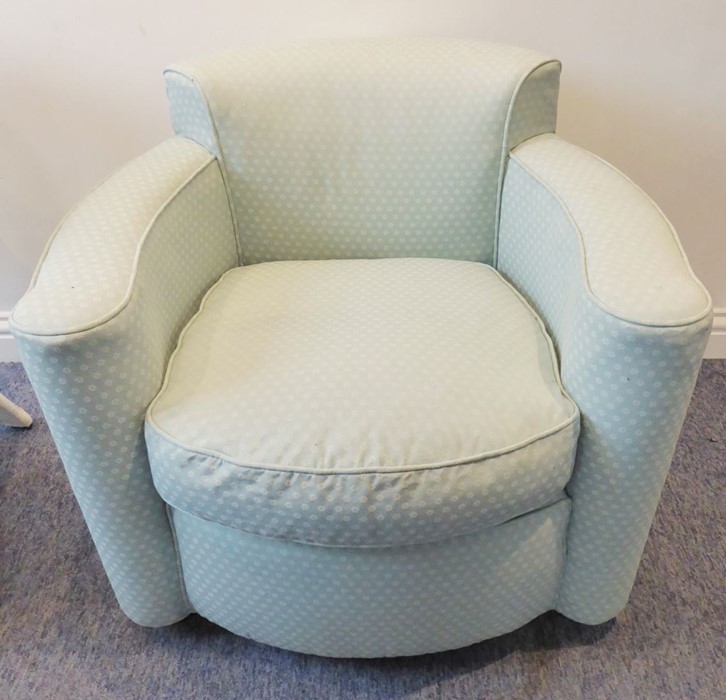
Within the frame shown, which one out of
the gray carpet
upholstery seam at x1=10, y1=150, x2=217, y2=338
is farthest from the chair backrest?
the gray carpet

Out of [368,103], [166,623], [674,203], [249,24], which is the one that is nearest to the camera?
[166,623]

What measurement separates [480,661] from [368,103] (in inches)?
35.1

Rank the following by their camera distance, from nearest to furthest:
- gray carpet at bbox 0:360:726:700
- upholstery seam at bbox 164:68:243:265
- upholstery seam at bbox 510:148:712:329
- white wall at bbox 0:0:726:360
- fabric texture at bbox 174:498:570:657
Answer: upholstery seam at bbox 510:148:712:329
fabric texture at bbox 174:498:570:657
gray carpet at bbox 0:360:726:700
upholstery seam at bbox 164:68:243:265
white wall at bbox 0:0:726:360

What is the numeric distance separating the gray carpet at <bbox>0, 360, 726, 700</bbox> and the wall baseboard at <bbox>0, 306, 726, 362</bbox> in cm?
55

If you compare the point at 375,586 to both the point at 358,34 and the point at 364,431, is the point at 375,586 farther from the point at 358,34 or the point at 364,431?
the point at 358,34

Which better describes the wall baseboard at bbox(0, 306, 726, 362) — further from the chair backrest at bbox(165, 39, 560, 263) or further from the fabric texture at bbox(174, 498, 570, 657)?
the fabric texture at bbox(174, 498, 570, 657)

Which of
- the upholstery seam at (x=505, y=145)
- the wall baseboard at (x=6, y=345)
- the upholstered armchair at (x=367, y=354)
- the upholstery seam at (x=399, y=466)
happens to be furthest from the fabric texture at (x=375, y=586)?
the wall baseboard at (x=6, y=345)

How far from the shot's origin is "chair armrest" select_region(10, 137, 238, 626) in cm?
81

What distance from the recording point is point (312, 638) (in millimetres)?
987

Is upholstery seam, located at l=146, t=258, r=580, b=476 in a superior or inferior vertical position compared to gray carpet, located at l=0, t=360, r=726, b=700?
superior

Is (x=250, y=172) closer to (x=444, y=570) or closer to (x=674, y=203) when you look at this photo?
(x=444, y=570)

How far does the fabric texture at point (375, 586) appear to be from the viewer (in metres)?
0.90

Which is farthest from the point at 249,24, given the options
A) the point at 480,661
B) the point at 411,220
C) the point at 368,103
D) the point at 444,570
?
the point at 480,661

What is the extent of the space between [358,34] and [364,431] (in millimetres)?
827
